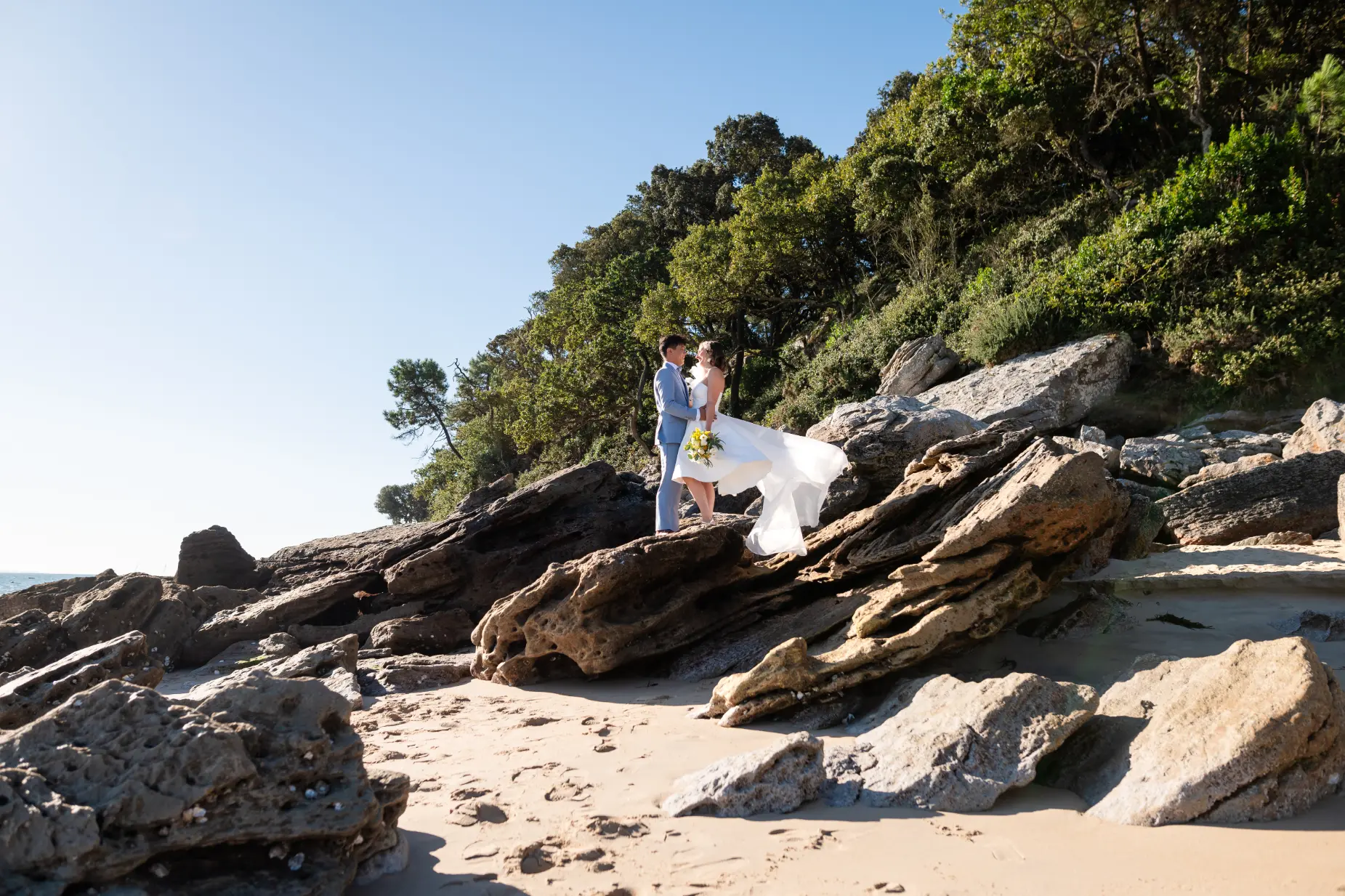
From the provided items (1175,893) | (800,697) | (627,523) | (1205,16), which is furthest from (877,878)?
(1205,16)

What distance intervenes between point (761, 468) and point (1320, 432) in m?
7.37

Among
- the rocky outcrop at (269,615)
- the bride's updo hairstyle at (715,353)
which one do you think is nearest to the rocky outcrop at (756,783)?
the bride's updo hairstyle at (715,353)

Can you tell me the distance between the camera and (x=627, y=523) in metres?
10.4

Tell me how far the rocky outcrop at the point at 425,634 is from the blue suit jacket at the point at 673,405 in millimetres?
3192

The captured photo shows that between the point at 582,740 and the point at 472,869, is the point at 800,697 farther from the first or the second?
the point at 472,869

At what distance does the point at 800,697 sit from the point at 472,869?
2.63 m

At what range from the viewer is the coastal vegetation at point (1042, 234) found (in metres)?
14.7

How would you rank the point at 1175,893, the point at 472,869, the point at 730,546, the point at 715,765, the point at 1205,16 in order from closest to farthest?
the point at 1175,893, the point at 472,869, the point at 715,765, the point at 730,546, the point at 1205,16

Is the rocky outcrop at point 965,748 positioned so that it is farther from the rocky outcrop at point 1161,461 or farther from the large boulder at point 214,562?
the large boulder at point 214,562

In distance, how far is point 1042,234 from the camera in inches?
739

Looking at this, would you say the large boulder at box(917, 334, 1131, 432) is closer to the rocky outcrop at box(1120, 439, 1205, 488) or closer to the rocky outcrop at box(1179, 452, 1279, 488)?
the rocky outcrop at box(1120, 439, 1205, 488)

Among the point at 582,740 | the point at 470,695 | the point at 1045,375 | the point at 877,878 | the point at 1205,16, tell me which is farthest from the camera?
the point at 1205,16

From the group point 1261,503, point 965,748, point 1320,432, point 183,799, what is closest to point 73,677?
point 183,799

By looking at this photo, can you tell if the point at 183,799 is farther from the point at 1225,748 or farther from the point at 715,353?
the point at 715,353
